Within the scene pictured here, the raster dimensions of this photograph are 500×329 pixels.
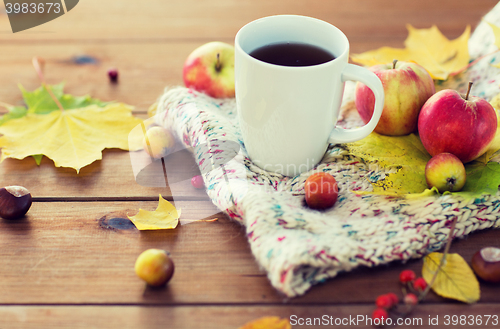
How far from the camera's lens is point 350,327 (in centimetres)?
50

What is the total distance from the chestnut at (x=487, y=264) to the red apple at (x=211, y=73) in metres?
0.53

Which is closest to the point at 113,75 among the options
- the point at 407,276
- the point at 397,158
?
the point at 397,158

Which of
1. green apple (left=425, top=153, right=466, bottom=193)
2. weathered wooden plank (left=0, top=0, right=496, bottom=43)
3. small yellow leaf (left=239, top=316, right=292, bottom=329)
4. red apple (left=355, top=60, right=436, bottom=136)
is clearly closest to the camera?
small yellow leaf (left=239, top=316, right=292, bottom=329)

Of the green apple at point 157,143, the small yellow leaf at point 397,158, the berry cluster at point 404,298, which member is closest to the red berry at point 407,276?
the berry cluster at point 404,298

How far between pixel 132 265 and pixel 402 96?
0.50m

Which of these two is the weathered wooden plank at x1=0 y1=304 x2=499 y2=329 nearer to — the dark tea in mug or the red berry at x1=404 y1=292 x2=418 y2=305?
the red berry at x1=404 y1=292 x2=418 y2=305

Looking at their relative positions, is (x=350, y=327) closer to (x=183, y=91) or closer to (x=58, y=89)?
(x=183, y=91)

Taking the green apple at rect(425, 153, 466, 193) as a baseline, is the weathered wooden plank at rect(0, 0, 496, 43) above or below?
above

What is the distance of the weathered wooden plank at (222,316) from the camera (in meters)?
0.50

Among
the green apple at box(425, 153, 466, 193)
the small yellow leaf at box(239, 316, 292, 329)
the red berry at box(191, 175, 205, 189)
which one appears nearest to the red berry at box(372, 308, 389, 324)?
the small yellow leaf at box(239, 316, 292, 329)

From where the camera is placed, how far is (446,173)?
600 mm

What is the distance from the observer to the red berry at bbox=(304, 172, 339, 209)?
611mm

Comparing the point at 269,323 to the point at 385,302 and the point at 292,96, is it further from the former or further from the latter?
the point at 292,96

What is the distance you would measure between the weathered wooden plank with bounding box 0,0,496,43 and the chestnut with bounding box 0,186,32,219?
592mm
